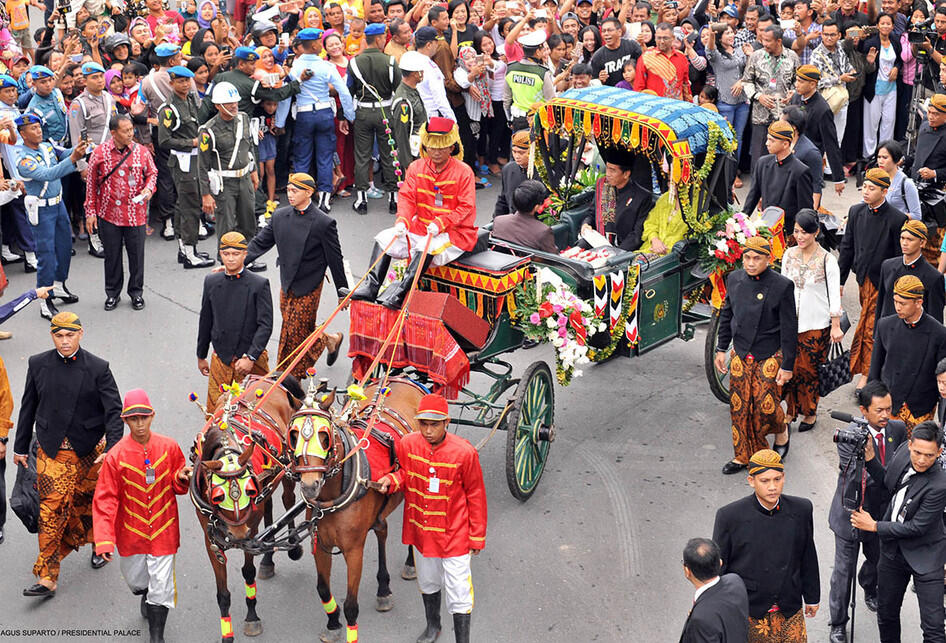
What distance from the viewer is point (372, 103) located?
15297 mm

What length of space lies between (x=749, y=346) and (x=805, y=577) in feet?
9.53

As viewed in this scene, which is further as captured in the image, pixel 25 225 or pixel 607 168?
pixel 25 225

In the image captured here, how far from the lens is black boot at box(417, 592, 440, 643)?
24.3 feet

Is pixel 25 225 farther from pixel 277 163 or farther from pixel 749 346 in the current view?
pixel 749 346

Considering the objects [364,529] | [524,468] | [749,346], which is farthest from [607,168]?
[364,529]

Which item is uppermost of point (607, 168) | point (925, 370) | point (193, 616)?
point (607, 168)

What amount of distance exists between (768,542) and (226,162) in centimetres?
823

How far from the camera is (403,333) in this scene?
848cm

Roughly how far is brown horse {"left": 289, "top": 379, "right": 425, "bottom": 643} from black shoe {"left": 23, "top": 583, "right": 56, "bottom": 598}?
192 centimetres

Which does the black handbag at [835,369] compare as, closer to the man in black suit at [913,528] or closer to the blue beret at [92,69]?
the man in black suit at [913,528]

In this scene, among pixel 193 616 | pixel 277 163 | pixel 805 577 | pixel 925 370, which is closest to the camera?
pixel 805 577

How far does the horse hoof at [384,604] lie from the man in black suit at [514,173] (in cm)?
501

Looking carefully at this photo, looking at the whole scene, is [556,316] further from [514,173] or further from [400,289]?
[514,173]

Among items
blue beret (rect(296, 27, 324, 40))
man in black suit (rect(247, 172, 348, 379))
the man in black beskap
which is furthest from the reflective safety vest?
man in black suit (rect(247, 172, 348, 379))
